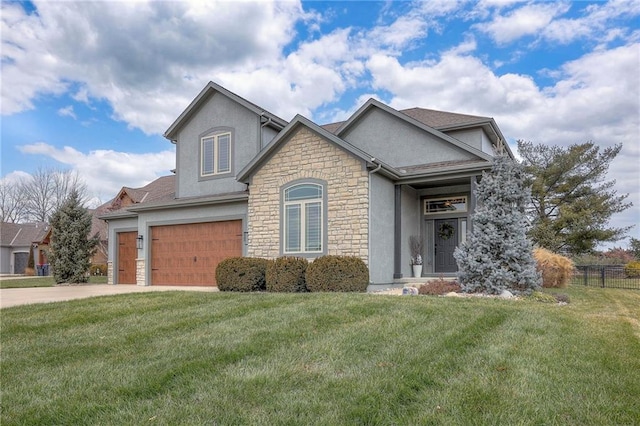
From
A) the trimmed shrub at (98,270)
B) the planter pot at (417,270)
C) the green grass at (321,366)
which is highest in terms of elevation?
the planter pot at (417,270)

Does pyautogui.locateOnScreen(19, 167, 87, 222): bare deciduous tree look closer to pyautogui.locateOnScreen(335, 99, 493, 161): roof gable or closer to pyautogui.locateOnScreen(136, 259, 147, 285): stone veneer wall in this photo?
pyautogui.locateOnScreen(136, 259, 147, 285): stone veneer wall

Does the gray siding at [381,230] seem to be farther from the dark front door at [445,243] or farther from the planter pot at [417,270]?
the dark front door at [445,243]

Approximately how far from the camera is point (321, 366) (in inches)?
175

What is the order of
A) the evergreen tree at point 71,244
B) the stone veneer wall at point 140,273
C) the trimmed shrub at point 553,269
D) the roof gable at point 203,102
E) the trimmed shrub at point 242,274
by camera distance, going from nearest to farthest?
1. the trimmed shrub at point 242,274
2. the trimmed shrub at point 553,269
3. the roof gable at point 203,102
4. the stone veneer wall at point 140,273
5. the evergreen tree at point 71,244

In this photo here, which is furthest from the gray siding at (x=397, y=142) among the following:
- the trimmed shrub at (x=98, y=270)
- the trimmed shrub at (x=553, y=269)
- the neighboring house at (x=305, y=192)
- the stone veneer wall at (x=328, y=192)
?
the trimmed shrub at (x=98, y=270)

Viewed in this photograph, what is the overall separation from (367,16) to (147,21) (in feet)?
20.0

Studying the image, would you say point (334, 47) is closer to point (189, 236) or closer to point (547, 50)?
point (547, 50)

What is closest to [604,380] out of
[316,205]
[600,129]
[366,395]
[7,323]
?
[366,395]

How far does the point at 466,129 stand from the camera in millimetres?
15234

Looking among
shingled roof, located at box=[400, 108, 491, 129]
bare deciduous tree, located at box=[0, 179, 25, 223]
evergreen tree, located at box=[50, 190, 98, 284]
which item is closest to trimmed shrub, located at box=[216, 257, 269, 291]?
shingled roof, located at box=[400, 108, 491, 129]

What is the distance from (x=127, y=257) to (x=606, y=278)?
64.5 feet

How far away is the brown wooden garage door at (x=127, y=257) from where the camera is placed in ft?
60.1

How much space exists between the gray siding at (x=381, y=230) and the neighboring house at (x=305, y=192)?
5 cm

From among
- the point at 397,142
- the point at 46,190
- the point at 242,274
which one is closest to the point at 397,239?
the point at 397,142
